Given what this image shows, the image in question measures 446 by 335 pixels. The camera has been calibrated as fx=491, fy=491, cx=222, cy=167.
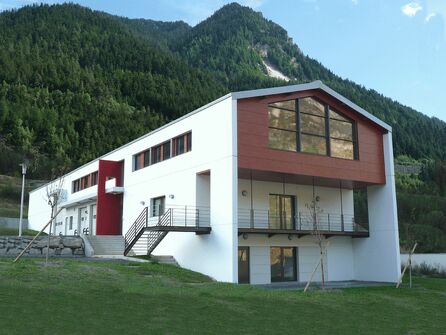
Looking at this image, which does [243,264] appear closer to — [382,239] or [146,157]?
[382,239]

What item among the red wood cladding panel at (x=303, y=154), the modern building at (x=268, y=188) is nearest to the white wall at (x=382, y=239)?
the modern building at (x=268, y=188)

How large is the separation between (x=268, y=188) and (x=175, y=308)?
14053 millimetres

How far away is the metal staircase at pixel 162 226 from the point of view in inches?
845

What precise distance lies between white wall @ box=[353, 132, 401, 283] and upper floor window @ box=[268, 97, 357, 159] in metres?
2.42

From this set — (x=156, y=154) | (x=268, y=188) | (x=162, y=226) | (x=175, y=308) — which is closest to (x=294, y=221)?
(x=268, y=188)

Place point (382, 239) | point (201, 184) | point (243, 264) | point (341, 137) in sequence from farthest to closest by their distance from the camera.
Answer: point (382, 239) < point (341, 137) < point (243, 264) < point (201, 184)

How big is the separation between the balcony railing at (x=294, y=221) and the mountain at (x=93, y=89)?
60.0 meters

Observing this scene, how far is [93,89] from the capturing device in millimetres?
111688

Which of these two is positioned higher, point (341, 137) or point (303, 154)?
point (341, 137)

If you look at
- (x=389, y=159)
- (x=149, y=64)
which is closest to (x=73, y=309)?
(x=389, y=159)

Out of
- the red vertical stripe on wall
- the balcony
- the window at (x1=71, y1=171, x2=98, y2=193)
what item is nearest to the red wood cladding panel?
the balcony

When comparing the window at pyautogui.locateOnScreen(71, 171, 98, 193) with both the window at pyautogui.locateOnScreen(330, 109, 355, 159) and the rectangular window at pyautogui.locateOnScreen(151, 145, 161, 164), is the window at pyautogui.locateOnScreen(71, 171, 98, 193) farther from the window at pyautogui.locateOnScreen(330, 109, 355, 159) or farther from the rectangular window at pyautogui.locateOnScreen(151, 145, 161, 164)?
the window at pyautogui.locateOnScreen(330, 109, 355, 159)

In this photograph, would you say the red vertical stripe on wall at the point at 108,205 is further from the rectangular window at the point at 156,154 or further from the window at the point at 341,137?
the window at the point at 341,137

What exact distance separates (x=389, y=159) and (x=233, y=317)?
57.1 ft
